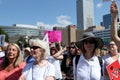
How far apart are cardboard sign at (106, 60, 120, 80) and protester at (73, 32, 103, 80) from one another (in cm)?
14

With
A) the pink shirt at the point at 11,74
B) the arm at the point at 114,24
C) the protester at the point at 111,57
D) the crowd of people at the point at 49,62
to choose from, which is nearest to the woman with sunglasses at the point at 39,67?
the crowd of people at the point at 49,62

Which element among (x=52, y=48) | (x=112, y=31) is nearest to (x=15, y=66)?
(x=112, y=31)

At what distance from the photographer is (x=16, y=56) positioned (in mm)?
4480

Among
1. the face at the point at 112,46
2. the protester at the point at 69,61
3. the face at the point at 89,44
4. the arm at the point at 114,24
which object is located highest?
the arm at the point at 114,24

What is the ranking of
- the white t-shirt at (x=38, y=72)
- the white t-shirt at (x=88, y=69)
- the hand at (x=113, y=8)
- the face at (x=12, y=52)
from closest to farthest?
the white t-shirt at (x=38, y=72), the white t-shirt at (x=88, y=69), the face at (x=12, y=52), the hand at (x=113, y=8)

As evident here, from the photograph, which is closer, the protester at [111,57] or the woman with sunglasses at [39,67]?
the woman with sunglasses at [39,67]

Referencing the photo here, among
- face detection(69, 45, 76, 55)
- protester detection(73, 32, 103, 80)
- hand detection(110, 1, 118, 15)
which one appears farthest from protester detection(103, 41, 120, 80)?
face detection(69, 45, 76, 55)

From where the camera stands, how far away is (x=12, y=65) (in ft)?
14.6

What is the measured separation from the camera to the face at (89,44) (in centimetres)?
432

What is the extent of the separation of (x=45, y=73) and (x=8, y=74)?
2.37ft

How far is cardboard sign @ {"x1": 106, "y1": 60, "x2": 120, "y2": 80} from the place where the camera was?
13.9 ft

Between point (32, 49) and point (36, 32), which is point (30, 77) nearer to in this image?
point (32, 49)

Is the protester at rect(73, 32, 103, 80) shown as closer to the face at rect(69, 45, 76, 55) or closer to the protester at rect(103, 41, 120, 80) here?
the protester at rect(103, 41, 120, 80)

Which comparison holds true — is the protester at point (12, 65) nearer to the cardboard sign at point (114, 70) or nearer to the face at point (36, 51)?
the face at point (36, 51)
